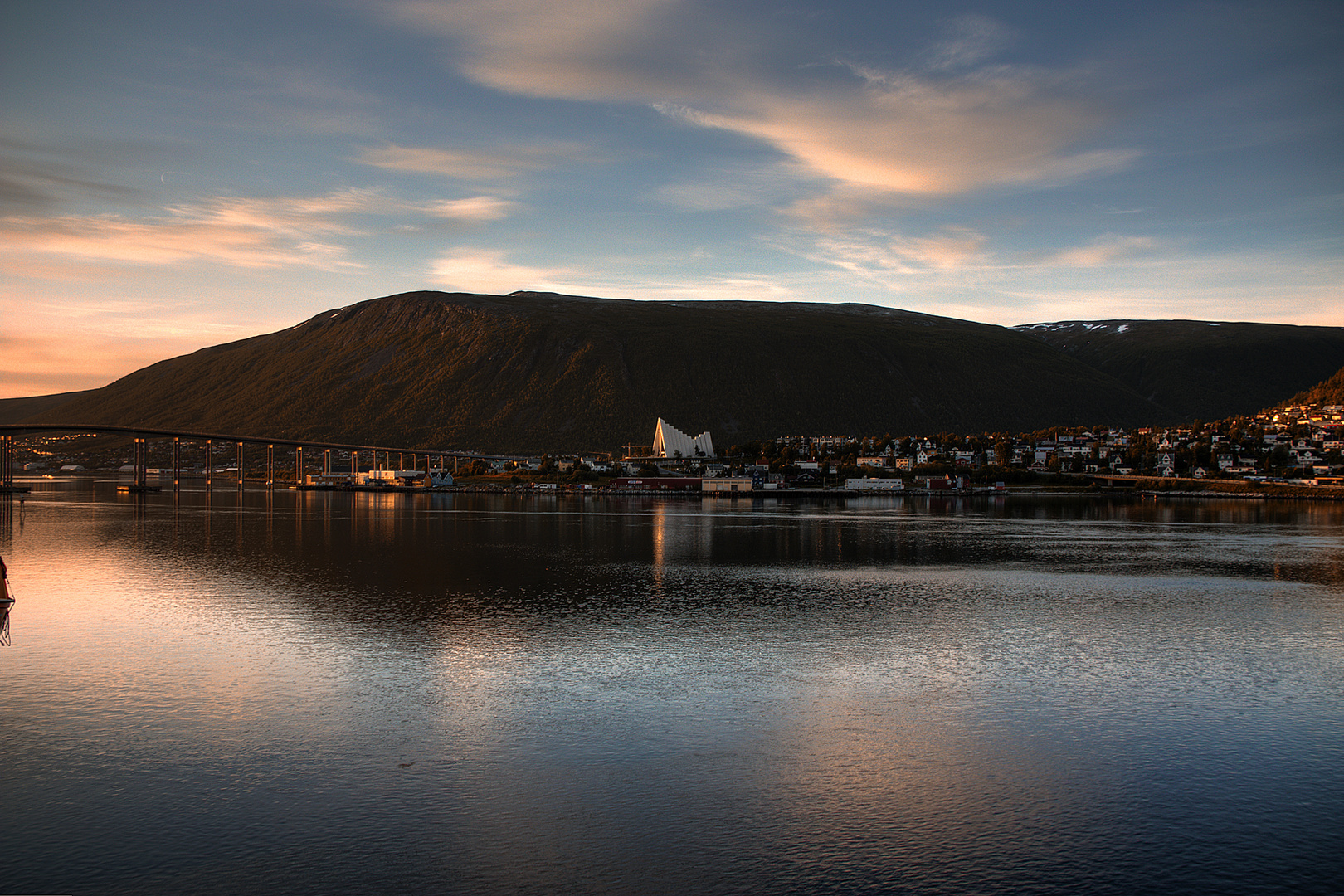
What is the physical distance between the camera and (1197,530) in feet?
230

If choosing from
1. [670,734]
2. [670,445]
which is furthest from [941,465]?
[670,734]

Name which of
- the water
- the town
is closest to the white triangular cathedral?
the town

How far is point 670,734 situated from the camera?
57.1 feet

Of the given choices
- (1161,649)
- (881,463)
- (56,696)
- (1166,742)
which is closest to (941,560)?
(1161,649)

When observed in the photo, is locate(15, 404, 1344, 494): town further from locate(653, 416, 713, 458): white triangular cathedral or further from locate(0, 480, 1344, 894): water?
locate(0, 480, 1344, 894): water

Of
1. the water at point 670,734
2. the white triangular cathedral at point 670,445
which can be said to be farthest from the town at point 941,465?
the water at point 670,734

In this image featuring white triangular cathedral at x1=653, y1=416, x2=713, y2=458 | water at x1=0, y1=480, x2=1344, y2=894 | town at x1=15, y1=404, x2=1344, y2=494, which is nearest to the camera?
water at x1=0, y1=480, x2=1344, y2=894

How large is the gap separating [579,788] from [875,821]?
4570 millimetres

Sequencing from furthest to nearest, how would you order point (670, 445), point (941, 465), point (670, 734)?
point (670, 445)
point (941, 465)
point (670, 734)

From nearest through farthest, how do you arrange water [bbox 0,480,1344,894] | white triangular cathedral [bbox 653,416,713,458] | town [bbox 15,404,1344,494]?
water [bbox 0,480,1344,894]
town [bbox 15,404,1344,494]
white triangular cathedral [bbox 653,416,713,458]

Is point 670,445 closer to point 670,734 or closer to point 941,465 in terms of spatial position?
point 941,465

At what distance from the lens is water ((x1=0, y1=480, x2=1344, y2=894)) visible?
12414mm

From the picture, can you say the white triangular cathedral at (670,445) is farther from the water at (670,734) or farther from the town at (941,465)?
the water at (670,734)

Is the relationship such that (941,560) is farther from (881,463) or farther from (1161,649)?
(881,463)
